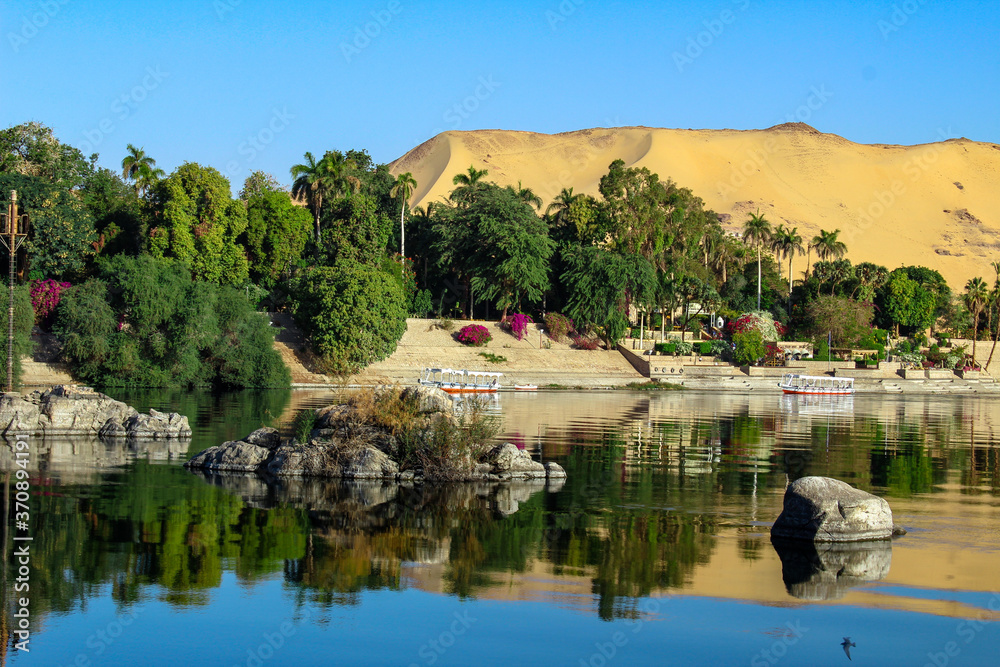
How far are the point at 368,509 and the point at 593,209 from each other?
2529 inches

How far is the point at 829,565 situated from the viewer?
14516mm

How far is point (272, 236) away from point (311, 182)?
27.6ft

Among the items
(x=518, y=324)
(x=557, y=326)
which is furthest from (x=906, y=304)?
(x=518, y=324)

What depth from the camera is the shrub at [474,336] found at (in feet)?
218

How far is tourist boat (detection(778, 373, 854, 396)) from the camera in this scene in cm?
6053

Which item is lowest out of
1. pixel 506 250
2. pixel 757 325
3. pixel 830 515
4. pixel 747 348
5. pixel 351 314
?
pixel 830 515

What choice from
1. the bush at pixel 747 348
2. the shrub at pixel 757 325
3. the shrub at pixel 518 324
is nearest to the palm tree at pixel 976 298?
the shrub at pixel 757 325

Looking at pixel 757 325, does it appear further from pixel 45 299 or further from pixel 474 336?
pixel 45 299

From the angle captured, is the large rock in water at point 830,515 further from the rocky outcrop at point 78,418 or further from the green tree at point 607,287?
the green tree at point 607,287

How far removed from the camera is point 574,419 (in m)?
37.2

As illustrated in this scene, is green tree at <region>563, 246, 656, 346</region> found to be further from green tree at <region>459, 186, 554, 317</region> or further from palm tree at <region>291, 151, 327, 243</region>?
palm tree at <region>291, 151, 327, 243</region>

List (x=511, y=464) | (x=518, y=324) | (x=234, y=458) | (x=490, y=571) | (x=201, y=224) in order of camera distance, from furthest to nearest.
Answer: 1. (x=518, y=324)
2. (x=201, y=224)
3. (x=234, y=458)
4. (x=511, y=464)
5. (x=490, y=571)

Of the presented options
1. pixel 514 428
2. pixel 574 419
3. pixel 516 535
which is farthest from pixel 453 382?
pixel 516 535

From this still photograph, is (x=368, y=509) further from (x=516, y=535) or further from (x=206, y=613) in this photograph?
(x=206, y=613)
